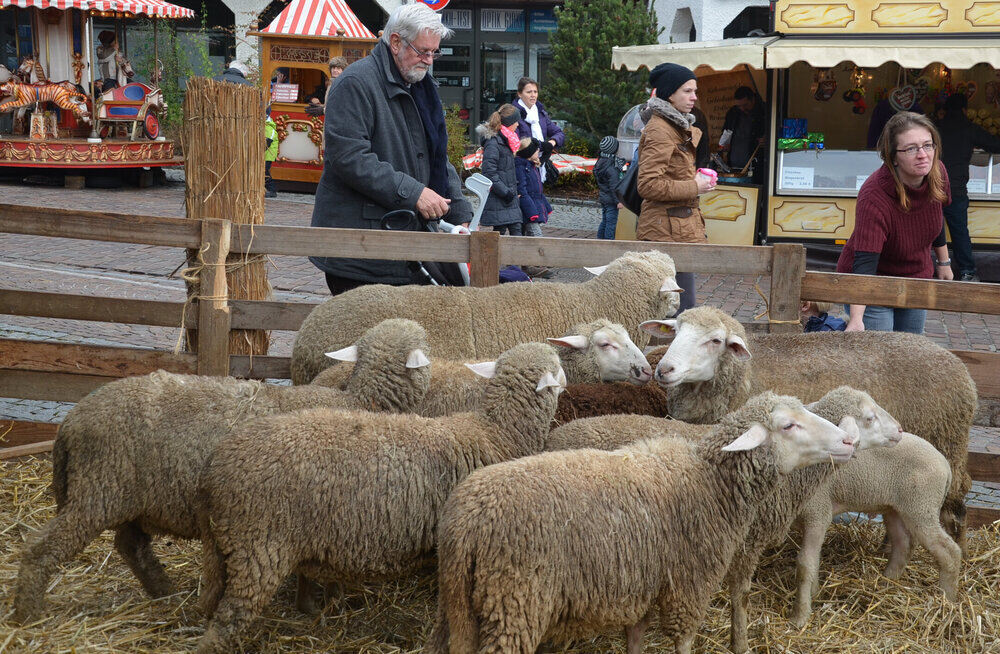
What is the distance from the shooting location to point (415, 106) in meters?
5.02

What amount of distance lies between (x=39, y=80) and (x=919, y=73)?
45.0 feet

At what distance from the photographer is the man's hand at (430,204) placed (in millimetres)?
4844

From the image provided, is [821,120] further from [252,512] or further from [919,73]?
[252,512]

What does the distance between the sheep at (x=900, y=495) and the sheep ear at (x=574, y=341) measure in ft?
3.59

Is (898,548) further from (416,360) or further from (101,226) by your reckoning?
(101,226)

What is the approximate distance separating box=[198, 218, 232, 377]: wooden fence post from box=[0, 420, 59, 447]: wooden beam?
3.44 ft

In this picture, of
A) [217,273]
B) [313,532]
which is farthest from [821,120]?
[313,532]

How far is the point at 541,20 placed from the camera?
75.0 feet

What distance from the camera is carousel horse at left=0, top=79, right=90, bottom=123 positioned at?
54.0ft

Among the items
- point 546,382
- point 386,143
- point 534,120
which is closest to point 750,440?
point 546,382

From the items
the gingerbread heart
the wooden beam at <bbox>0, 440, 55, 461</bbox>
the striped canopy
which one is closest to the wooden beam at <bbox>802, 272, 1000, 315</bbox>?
the wooden beam at <bbox>0, 440, 55, 461</bbox>

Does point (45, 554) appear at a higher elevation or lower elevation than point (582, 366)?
lower

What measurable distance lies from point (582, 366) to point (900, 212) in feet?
6.14

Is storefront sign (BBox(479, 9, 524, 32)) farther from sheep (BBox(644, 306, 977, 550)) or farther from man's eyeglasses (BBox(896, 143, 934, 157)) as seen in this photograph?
sheep (BBox(644, 306, 977, 550))
